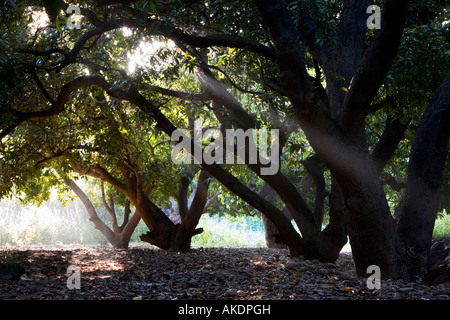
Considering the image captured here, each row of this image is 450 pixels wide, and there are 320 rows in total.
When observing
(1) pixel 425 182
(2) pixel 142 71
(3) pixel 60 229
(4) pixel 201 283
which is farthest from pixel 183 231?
(3) pixel 60 229

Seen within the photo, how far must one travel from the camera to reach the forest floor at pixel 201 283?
4316 millimetres

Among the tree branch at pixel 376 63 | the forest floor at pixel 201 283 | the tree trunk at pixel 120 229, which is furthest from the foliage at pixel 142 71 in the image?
the tree trunk at pixel 120 229

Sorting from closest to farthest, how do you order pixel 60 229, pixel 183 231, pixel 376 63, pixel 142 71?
pixel 376 63
pixel 142 71
pixel 183 231
pixel 60 229

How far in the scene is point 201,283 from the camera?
5.10 metres

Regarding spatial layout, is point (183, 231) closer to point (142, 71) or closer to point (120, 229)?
point (120, 229)

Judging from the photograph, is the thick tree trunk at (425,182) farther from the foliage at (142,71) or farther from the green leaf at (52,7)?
the green leaf at (52,7)

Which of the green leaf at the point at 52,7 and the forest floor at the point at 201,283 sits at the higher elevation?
the green leaf at the point at 52,7

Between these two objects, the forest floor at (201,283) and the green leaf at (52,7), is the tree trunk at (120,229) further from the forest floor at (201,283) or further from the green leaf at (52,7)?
the green leaf at (52,7)

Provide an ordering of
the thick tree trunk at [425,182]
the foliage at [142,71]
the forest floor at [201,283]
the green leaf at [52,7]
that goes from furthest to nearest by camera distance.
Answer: the foliage at [142,71] → the thick tree trunk at [425,182] → the forest floor at [201,283] → the green leaf at [52,7]

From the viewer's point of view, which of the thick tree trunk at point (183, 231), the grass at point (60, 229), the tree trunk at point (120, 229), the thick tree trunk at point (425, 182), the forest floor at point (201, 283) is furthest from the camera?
the grass at point (60, 229)

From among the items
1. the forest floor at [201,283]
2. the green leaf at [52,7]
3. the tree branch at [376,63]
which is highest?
the tree branch at [376,63]

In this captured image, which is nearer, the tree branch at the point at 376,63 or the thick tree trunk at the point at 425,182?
the tree branch at the point at 376,63

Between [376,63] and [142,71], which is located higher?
[142,71]

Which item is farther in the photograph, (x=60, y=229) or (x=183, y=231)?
(x=60, y=229)
